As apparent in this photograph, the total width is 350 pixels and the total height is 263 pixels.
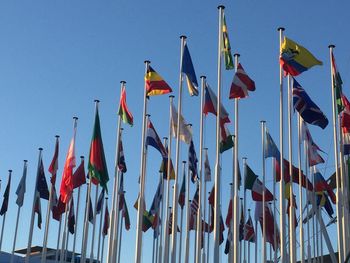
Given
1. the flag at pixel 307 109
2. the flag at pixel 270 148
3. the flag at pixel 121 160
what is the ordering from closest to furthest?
the flag at pixel 307 109
the flag at pixel 121 160
the flag at pixel 270 148

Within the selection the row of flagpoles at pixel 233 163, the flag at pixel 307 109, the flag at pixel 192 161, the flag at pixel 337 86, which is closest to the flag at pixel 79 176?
the row of flagpoles at pixel 233 163

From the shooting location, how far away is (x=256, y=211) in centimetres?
3278

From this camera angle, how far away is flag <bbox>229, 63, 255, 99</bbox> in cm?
2331

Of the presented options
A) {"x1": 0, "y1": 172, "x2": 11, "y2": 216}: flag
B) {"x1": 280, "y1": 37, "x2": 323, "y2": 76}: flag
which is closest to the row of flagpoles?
{"x1": 280, "y1": 37, "x2": 323, "y2": 76}: flag

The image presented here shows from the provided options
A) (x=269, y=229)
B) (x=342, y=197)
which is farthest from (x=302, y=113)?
(x=269, y=229)

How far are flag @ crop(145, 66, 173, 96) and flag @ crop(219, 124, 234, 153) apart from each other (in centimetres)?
262

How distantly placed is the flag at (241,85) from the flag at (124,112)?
487cm

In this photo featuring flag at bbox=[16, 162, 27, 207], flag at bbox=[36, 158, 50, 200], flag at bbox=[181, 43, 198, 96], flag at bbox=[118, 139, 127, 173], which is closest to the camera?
flag at bbox=[181, 43, 198, 96]

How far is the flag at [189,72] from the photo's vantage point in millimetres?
23641

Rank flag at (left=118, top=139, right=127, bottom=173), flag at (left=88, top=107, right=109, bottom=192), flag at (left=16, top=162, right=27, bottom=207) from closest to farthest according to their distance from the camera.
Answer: flag at (left=88, top=107, right=109, bottom=192), flag at (left=118, top=139, right=127, bottom=173), flag at (left=16, top=162, right=27, bottom=207)

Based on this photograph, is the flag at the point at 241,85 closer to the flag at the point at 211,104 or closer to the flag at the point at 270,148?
the flag at the point at 211,104

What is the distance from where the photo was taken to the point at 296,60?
76.9ft

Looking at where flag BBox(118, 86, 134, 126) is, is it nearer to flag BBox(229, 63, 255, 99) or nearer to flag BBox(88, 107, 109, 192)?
flag BBox(88, 107, 109, 192)

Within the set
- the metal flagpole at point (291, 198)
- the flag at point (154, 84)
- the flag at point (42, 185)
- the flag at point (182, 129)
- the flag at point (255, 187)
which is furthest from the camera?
the flag at point (42, 185)
